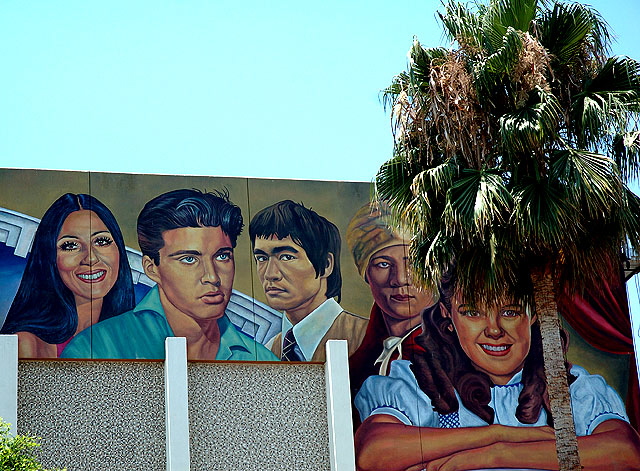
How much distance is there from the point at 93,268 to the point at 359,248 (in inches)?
184

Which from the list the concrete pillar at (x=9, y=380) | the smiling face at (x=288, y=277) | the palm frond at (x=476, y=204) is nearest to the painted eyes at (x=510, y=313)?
the smiling face at (x=288, y=277)

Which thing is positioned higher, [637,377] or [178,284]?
[178,284]

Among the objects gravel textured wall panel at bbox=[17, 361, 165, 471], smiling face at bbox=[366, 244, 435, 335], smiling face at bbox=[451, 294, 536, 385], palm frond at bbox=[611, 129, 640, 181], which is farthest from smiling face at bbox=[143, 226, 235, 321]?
palm frond at bbox=[611, 129, 640, 181]

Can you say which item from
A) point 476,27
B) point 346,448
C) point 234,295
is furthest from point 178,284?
point 476,27

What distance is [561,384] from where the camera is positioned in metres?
12.9

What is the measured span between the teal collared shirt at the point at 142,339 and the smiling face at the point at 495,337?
354 centimetres

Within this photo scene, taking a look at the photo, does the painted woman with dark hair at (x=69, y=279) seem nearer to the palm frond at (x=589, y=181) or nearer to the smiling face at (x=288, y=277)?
the smiling face at (x=288, y=277)

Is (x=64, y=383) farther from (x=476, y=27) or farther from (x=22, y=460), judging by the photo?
(x=476, y=27)

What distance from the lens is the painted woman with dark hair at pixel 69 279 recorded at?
1539cm

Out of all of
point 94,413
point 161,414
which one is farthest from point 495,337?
point 94,413

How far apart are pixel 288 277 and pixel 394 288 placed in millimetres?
1932

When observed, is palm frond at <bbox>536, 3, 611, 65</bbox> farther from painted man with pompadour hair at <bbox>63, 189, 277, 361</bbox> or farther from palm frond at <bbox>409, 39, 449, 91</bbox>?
painted man with pompadour hair at <bbox>63, 189, 277, 361</bbox>

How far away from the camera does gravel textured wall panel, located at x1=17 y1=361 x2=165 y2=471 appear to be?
44.7 ft

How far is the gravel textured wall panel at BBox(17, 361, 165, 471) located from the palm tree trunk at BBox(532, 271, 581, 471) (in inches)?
221
